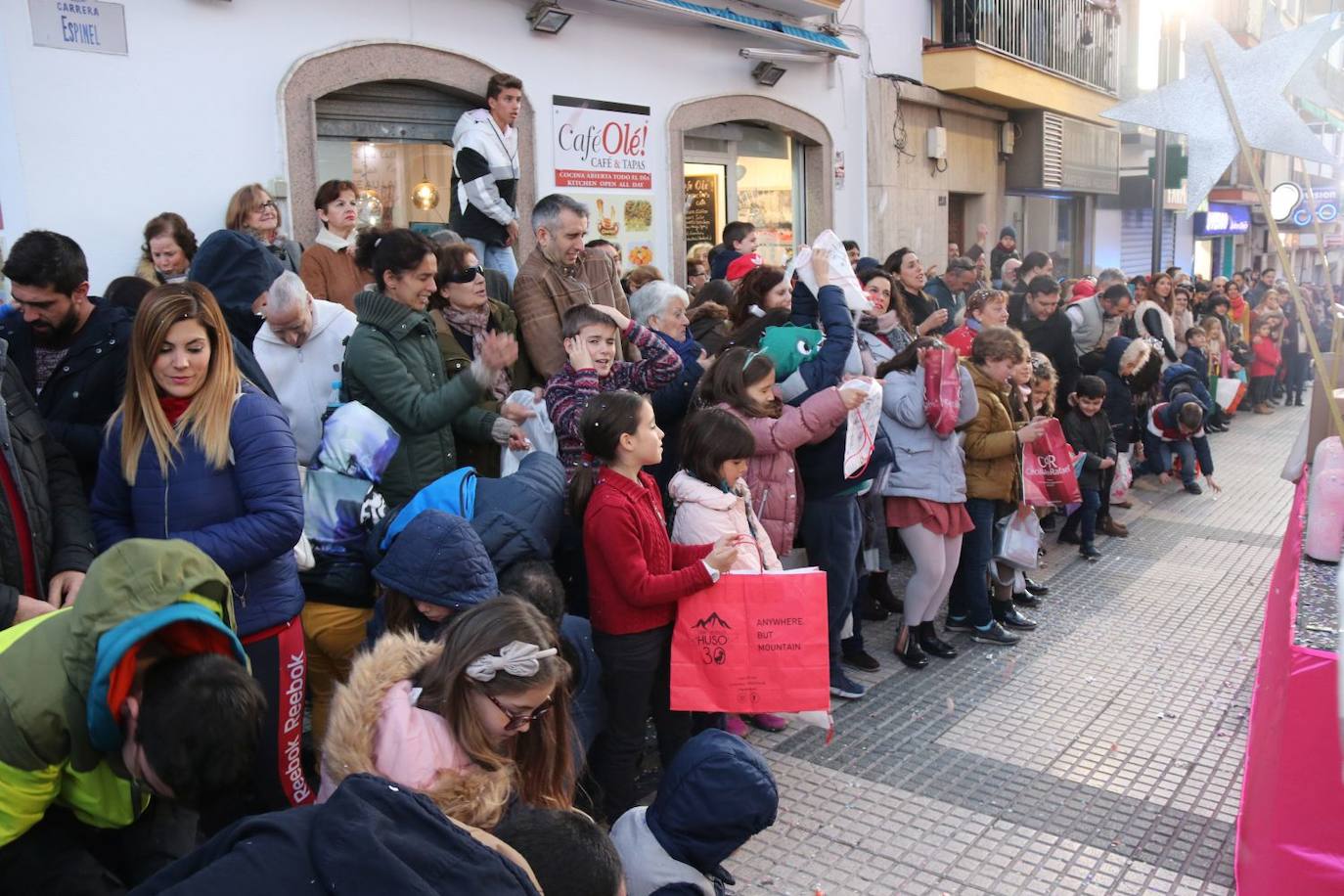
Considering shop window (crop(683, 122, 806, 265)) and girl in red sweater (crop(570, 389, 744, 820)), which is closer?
girl in red sweater (crop(570, 389, 744, 820))

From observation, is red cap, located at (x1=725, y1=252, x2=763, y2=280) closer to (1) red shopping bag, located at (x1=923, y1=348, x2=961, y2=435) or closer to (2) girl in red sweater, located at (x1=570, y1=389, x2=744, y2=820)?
(1) red shopping bag, located at (x1=923, y1=348, x2=961, y2=435)

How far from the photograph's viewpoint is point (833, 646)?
522 cm

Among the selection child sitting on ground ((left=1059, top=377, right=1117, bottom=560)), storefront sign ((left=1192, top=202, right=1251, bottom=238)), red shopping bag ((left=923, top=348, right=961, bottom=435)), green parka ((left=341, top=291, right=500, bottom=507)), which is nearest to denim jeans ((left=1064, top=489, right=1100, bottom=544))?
Answer: child sitting on ground ((left=1059, top=377, right=1117, bottom=560))

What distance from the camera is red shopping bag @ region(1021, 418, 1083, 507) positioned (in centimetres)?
628

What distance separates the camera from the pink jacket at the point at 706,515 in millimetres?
4316

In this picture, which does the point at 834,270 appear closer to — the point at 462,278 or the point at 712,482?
the point at 712,482

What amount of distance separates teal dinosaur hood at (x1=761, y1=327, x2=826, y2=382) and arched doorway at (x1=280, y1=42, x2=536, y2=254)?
3492 mm

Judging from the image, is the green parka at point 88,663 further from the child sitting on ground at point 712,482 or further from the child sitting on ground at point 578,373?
the child sitting on ground at point 712,482

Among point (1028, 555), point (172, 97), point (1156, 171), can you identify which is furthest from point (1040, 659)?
point (1156, 171)

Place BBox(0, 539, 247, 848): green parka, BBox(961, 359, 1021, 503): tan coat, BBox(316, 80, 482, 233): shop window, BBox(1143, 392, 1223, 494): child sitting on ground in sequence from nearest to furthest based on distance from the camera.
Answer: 1. BBox(0, 539, 247, 848): green parka
2. BBox(961, 359, 1021, 503): tan coat
3. BBox(316, 80, 482, 233): shop window
4. BBox(1143, 392, 1223, 494): child sitting on ground

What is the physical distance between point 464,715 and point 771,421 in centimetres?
268

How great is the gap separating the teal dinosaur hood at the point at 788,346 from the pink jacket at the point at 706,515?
99 centimetres

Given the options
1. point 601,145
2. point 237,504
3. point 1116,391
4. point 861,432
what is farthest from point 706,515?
point 601,145

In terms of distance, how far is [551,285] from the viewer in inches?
205
